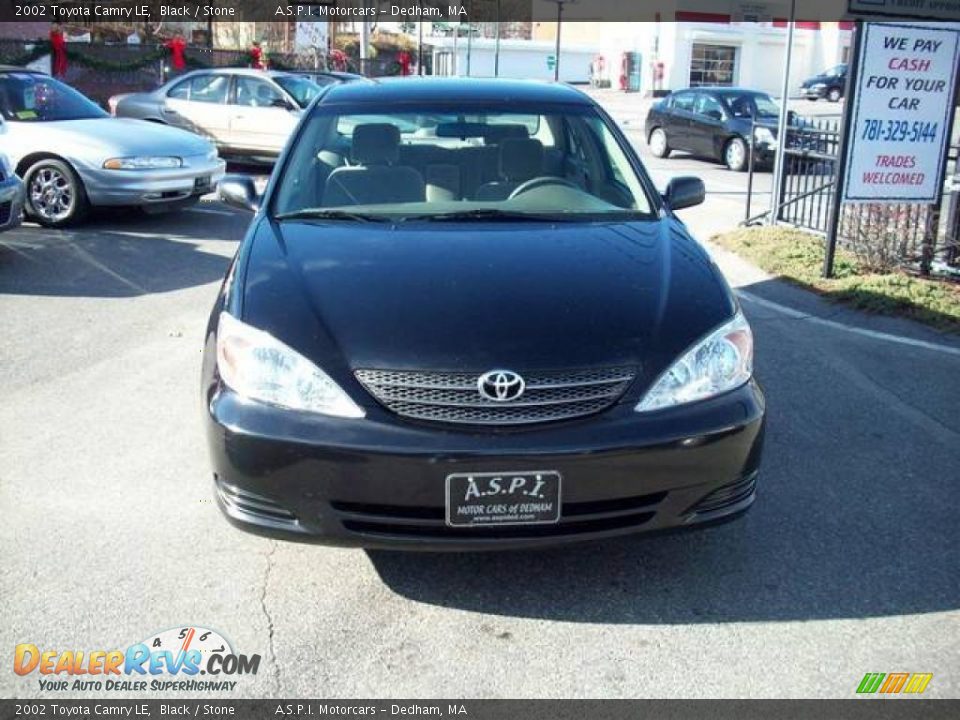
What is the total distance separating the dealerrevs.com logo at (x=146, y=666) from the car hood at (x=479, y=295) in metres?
0.95

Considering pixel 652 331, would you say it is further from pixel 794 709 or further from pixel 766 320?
pixel 766 320

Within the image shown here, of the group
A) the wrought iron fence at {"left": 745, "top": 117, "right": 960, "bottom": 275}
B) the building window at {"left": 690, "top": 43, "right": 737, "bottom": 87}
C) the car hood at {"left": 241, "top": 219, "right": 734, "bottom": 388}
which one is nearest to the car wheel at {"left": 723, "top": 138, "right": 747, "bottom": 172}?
the wrought iron fence at {"left": 745, "top": 117, "right": 960, "bottom": 275}

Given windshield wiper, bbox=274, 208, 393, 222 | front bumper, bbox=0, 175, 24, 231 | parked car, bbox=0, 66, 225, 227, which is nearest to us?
windshield wiper, bbox=274, 208, 393, 222

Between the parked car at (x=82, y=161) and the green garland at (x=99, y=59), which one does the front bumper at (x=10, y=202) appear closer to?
the parked car at (x=82, y=161)

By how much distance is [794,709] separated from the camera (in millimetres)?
2840

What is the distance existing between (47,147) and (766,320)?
23.1 feet

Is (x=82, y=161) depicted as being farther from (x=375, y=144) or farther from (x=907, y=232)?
(x=907, y=232)

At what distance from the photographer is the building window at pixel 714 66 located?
195 ft

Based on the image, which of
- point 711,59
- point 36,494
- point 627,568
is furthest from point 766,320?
point 711,59

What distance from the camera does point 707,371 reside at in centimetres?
330

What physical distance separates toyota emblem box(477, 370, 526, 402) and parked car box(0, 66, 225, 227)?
7.69m

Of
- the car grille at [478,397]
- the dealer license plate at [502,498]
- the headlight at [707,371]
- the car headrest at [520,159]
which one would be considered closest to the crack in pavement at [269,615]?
the dealer license plate at [502,498]

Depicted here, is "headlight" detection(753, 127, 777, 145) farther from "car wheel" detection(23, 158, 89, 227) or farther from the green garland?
the green garland

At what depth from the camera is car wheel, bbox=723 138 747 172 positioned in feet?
60.1
